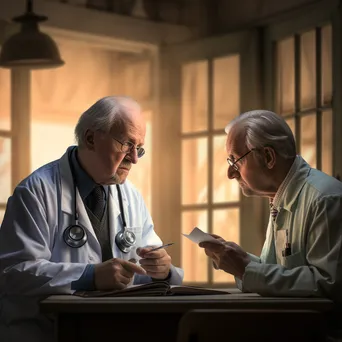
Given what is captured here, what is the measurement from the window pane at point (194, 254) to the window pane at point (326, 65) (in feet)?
4.63

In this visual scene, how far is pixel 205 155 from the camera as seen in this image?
251 inches

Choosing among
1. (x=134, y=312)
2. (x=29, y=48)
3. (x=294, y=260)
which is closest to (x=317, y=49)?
(x=29, y=48)

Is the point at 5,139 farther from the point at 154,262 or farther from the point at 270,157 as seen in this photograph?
the point at 270,157

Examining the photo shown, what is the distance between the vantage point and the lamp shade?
5574 mm

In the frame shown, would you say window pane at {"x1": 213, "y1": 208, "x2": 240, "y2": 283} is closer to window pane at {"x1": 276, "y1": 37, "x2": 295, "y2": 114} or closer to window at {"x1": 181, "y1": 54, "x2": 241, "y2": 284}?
window at {"x1": 181, "y1": 54, "x2": 241, "y2": 284}

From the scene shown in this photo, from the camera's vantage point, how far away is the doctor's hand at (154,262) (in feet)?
10.9

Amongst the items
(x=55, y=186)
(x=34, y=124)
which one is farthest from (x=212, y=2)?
(x=55, y=186)

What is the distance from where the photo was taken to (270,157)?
10.8 feet

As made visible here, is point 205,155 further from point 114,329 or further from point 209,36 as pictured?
point 114,329

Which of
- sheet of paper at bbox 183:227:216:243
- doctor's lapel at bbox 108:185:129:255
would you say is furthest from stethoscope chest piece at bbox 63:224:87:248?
sheet of paper at bbox 183:227:216:243

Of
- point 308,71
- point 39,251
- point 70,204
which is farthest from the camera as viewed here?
point 308,71

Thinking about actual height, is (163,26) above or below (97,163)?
above

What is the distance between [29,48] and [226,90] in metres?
1.40

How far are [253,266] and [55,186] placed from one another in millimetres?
901
